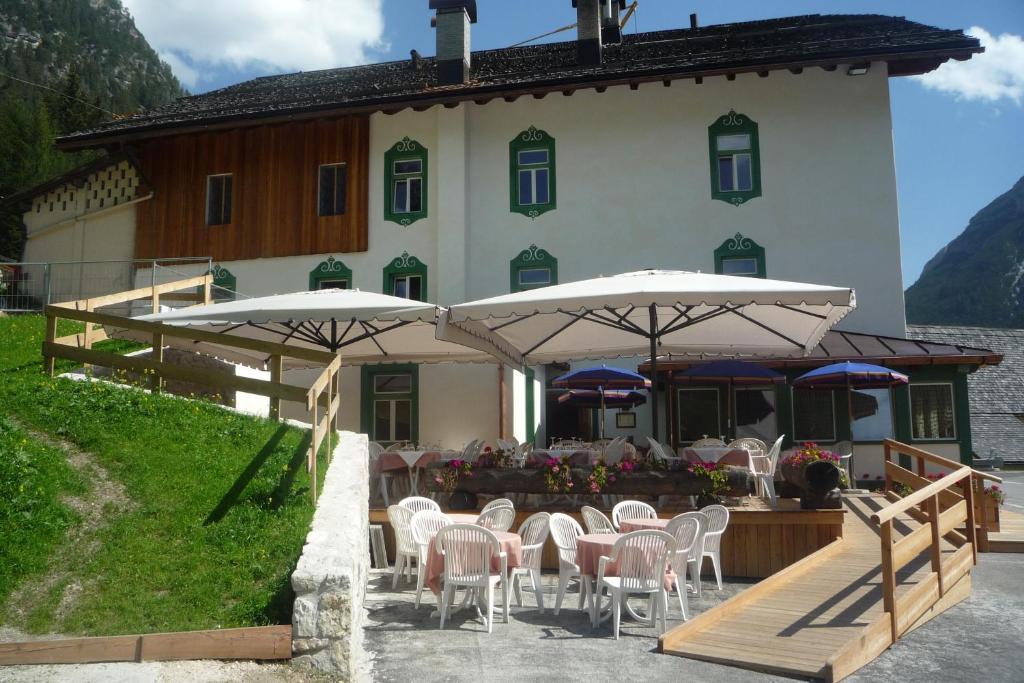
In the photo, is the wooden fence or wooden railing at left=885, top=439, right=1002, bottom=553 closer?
the wooden fence

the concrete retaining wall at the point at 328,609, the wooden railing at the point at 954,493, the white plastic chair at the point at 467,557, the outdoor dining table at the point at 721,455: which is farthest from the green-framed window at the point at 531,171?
the concrete retaining wall at the point at 328,609

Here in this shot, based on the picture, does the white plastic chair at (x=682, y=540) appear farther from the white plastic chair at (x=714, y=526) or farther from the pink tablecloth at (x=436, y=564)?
the pink tablecloth at (x=436, y=564)

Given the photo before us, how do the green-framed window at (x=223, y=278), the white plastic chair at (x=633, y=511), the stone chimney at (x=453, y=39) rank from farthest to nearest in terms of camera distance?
the stone chimney at (x=453, y=39) < the green-framed window at (x=223, y=278) < the white plastic chair at (x=633, y=511)

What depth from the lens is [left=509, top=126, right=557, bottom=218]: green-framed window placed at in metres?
17.5

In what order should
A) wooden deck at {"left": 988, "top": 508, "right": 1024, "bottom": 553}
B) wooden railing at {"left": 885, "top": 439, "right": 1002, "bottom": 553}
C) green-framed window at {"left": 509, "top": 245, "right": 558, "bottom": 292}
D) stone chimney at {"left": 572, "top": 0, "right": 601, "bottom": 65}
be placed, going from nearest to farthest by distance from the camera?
1. wooden railing at {"left": 885, "top": 439, "right": 1002, "bottom": 553}
2. wooden deck at {"left": 988, "top": 508, "right": 1024, "bottom": 553}
3. green-framed window at {"left": 509, "top": 245, "right": 558, "bottom": 292}
4. stone chimney at {"left": 572, "top": 0, "right": 601, "bottom": 65}

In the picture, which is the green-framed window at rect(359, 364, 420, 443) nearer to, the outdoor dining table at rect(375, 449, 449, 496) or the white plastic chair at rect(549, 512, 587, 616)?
the outdoor dining table at rect(375, 449, 449, 496)

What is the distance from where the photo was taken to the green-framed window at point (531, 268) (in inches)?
678

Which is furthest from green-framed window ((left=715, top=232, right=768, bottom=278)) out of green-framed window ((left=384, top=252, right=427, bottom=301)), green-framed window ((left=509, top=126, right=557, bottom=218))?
green-framed window ((left=384, top=252, right=427, bottom=301))

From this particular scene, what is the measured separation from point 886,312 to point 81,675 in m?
15.0

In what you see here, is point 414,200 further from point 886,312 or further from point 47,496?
point 47,496

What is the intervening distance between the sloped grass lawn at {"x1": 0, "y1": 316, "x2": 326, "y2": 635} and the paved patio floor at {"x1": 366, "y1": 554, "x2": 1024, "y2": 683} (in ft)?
3.37

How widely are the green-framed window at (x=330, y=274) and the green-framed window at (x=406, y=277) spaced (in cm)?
87

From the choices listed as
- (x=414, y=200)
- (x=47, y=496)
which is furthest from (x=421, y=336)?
(x=47, y=496)

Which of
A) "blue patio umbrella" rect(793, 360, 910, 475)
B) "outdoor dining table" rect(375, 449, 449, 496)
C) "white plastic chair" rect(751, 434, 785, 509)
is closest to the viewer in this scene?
"white plastic chair" rect(751, 434, 785, 509)
